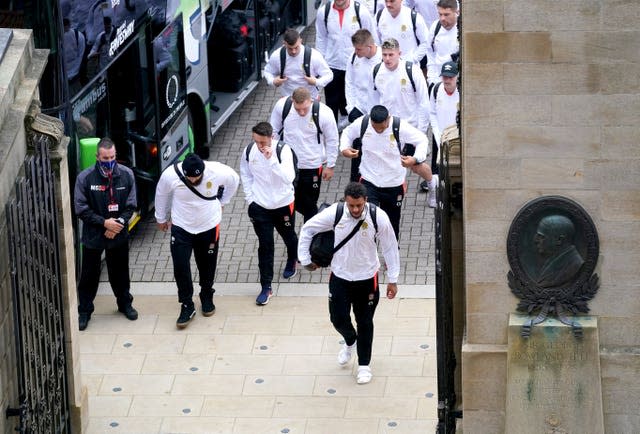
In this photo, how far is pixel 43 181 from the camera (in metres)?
13.3

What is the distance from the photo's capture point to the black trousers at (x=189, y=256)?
53.7 ft

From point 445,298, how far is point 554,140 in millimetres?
1688

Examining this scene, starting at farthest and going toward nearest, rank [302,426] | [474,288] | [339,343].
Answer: [339,343] < [302,426] < [474,288]

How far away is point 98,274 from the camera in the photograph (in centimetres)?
1656

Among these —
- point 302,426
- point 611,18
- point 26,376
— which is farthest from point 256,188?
point 611,18

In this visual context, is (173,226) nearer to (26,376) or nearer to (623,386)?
(26,376)

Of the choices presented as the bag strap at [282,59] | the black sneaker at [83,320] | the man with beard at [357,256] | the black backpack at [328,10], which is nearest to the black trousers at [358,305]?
the man with beard at [357,256]

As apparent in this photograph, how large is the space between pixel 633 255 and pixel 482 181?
44.7 inches

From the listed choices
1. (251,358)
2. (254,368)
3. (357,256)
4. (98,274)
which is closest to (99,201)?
(98,274)

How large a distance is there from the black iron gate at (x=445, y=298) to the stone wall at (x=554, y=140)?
654 millimetres

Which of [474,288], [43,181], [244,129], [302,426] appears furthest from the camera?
[244,129]

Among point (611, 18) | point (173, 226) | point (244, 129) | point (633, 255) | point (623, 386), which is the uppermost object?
point (611, 18)

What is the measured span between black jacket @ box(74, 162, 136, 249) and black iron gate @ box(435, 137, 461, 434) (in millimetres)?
4171

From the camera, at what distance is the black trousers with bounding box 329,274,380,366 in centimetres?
1505
